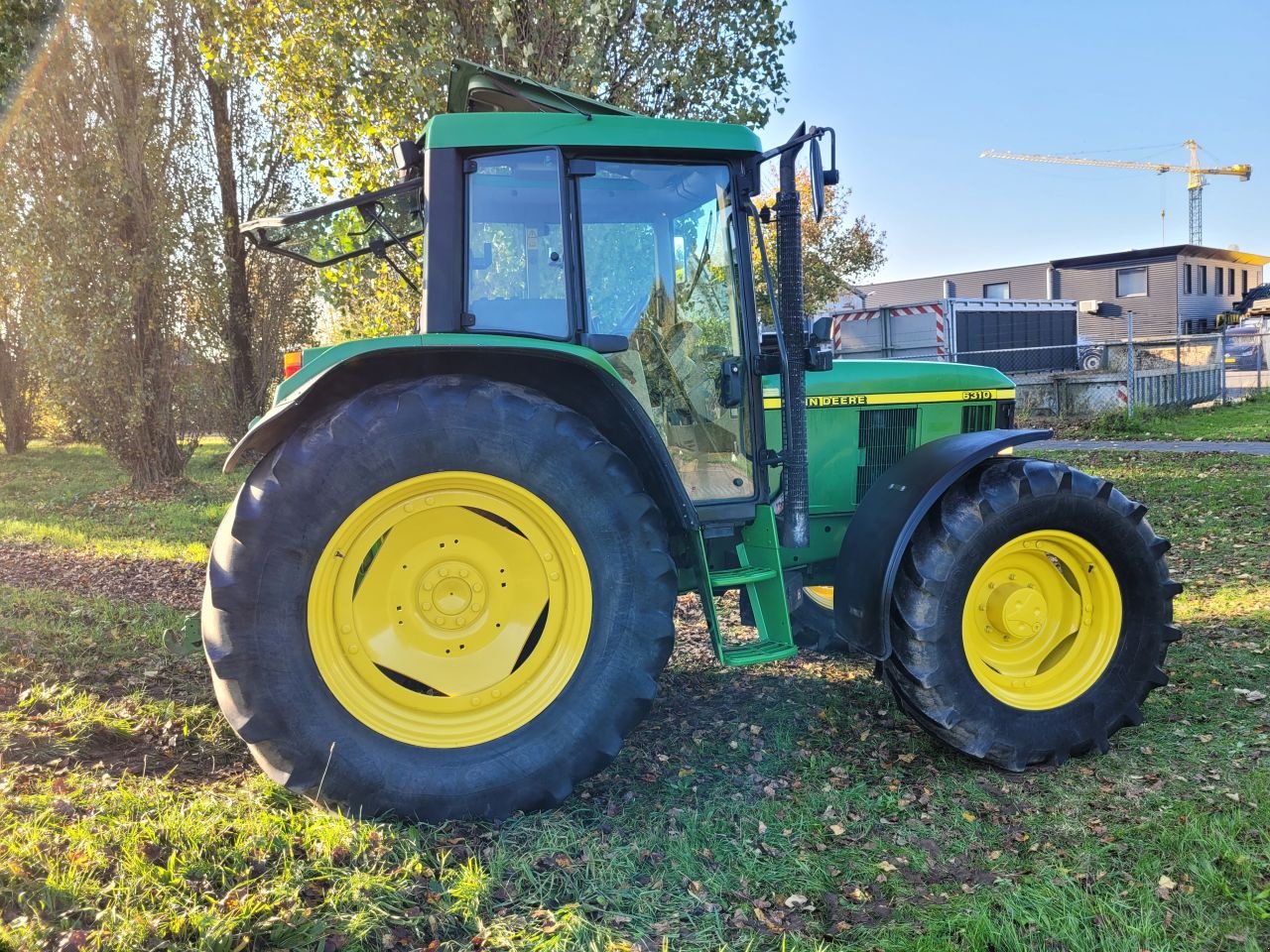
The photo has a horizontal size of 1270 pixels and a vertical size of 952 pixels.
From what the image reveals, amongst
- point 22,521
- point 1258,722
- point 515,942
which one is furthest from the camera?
point 22,521

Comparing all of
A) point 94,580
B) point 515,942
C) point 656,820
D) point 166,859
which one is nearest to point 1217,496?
point 656,820

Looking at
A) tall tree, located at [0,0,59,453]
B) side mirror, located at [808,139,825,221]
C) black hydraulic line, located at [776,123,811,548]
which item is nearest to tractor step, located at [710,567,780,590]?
black hydraulic line, located at [776,123,811,548]

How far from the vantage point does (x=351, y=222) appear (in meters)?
4.52

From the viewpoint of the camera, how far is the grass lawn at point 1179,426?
13.6m

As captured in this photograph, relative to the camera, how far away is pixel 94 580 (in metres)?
6.32

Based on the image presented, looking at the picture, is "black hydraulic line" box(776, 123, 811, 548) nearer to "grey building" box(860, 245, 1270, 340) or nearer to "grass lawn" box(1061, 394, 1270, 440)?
"grass lawn" box(1061, 394, 1270, 440)

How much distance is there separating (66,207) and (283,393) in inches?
392

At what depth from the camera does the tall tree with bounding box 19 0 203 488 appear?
10492mm

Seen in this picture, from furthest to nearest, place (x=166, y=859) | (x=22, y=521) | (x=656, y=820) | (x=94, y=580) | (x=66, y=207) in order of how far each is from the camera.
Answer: (x=66, y=207) → (x=22, y=521) → (x=94, y=580) → (x=656, y=820) → (x=166, y=859)

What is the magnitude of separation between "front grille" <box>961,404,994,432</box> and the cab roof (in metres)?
1.79

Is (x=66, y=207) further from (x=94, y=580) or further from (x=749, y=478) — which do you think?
(x=749, y=478)

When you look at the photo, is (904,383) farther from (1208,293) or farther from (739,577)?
(1208,293)

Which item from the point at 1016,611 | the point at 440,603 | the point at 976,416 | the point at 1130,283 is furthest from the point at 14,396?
the point at 1130,283

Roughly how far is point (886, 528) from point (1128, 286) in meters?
35.5
